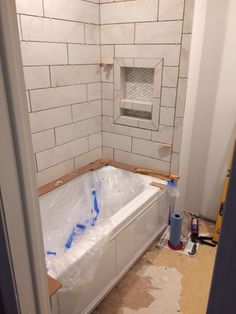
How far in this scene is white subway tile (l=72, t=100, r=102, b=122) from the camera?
2.26 metres

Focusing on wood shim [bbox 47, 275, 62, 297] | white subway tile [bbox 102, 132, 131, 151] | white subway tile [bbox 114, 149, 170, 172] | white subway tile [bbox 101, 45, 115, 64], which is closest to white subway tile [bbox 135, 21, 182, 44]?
white subway tile [bbox 101, 45, 115, 64]

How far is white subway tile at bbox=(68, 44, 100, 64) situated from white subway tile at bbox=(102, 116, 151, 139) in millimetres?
539

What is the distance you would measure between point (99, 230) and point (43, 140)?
0.84 metres

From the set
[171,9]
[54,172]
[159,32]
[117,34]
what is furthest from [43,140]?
[171,9]

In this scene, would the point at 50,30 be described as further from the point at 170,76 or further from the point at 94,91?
the point at 170,76

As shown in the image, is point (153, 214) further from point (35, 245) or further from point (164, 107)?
point (35, 245)

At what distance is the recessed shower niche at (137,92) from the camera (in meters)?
2.15

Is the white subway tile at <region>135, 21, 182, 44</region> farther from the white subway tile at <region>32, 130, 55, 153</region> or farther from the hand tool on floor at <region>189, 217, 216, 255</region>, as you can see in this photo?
the hand tool on floor at <region>189, 217, 216, 255</region>

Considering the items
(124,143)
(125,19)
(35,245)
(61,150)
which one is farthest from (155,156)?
(35,245)

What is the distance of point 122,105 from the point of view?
238 cm

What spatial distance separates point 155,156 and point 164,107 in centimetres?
44

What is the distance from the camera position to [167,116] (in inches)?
85.7

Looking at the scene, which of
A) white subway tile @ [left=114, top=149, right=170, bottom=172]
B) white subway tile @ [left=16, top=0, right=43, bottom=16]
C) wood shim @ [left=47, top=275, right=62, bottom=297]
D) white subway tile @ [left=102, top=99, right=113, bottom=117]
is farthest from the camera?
white subway tile @ [left=102, top=99, right=113, bottom=117]

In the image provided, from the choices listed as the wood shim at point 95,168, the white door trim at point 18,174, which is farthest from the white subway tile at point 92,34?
the white door trim at point 18,174
